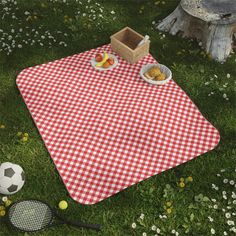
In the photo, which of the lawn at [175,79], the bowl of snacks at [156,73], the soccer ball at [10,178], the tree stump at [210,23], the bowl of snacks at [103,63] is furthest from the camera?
the bowl of snacks at [103,63]

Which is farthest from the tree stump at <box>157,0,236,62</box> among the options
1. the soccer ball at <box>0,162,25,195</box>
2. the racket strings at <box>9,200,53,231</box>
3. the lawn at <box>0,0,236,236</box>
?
the racket strings at <box>9,200,53,231</box>

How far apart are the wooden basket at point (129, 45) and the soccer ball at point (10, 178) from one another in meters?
3.56

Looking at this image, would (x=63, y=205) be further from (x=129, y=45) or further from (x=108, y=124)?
(x=129, y=45)

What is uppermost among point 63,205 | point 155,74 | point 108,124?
point 155,74

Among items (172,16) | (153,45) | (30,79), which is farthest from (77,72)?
(172,16)

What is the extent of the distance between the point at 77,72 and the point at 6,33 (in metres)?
2.28

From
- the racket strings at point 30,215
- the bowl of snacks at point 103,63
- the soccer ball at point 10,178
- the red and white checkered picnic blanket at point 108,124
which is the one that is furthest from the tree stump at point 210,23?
the racket strings at point 30,215

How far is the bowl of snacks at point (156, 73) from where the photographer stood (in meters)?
7.80

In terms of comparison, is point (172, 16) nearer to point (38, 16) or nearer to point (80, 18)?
point (80, 18)

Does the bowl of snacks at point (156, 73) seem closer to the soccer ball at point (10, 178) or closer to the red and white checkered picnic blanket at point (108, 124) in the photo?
the red and white checkered picnic blanket at point (108, 124)

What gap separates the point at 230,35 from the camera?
329 inches

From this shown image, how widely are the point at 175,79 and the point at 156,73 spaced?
0.58 m

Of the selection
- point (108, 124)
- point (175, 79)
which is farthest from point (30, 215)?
point (175, 79)

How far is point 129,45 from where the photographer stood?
28.4 feet
